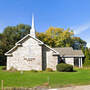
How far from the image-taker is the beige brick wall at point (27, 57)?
78.5 ft

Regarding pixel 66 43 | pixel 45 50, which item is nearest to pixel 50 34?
pixel 66 43

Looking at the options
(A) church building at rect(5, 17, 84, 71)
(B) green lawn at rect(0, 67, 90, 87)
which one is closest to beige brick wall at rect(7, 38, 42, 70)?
(A) church building at rect(5, 17, 84, 71)

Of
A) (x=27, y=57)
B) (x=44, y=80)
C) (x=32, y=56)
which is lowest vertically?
(x=44, y=80)

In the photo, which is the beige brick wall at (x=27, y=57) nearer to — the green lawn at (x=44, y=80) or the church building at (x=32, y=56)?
the church building at (x=32, y=56)

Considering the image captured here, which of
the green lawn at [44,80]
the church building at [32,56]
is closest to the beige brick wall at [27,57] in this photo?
the church building at [32,56]

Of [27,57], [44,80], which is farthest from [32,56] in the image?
[44,80]

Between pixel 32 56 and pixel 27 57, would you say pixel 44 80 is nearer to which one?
pixel 32 56

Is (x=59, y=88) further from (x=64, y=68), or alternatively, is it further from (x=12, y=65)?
(x=12, y=65)

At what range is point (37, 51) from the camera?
24.0m

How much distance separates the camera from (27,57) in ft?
79.8

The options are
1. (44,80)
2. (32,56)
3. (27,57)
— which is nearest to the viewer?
(44,80)

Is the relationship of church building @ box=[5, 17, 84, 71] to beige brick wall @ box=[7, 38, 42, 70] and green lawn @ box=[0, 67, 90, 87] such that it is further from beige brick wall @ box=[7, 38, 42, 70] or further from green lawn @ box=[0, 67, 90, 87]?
green lawn @ box=[0, 67, 90, 87]

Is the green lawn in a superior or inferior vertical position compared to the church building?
inferior

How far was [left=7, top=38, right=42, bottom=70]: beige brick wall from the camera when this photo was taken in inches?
942
